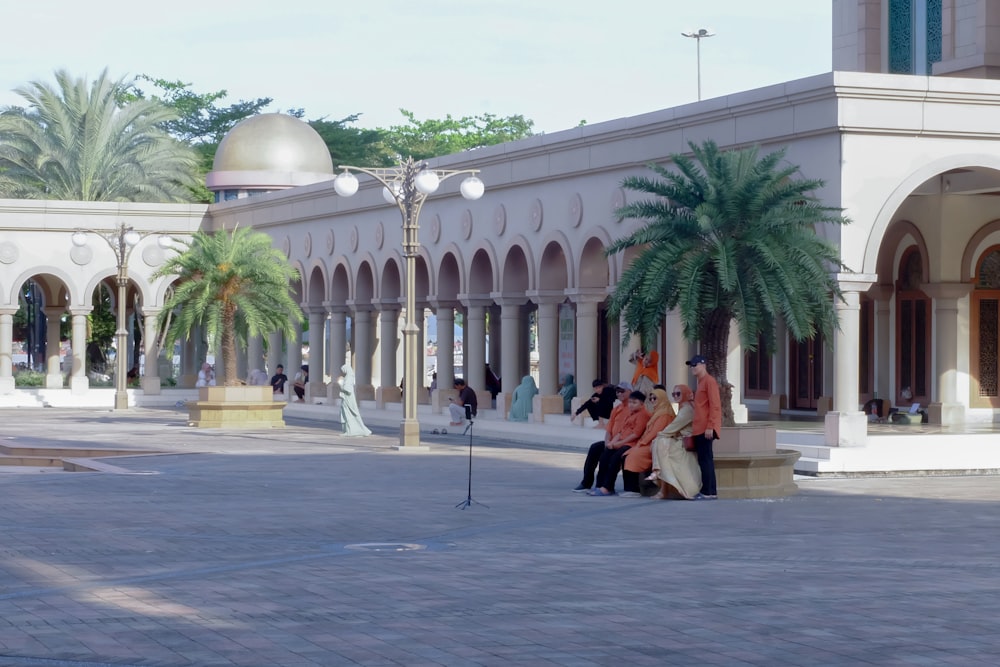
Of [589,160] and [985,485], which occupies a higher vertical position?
[589,160]

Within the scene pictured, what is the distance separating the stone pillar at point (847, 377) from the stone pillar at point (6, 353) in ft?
91.1

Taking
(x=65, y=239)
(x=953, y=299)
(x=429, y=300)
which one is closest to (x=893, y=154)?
(x=953, y=299)

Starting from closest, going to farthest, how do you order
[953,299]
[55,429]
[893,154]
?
[893,154] → [953,299] → [55,429]

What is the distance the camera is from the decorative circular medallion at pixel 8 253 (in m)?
45.2

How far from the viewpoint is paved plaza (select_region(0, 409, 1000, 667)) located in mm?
8648

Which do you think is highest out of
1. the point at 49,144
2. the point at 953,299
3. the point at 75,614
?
the point at 49,144

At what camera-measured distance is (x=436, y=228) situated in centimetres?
3612

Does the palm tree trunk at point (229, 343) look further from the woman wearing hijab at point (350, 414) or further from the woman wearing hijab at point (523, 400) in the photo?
the woman wearing hijab at point (523, 400)

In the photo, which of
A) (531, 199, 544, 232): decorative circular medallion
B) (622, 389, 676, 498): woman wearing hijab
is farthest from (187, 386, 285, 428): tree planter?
(622, 389, 676, 498): woman wearing hijab

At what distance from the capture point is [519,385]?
107 ft

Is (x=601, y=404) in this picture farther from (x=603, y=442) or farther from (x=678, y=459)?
(x=678, y=459)

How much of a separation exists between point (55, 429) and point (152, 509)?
16.5 m

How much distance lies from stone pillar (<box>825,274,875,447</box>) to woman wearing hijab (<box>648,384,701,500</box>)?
21.4ft

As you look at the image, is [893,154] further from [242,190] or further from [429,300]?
[242,190]
